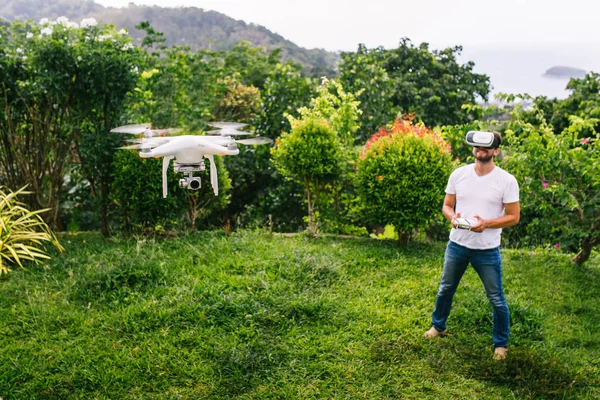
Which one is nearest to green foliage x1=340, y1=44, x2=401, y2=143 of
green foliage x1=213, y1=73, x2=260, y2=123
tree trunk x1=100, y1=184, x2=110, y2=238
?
green foliage x1=213, y1=73, x2=260, y2=123

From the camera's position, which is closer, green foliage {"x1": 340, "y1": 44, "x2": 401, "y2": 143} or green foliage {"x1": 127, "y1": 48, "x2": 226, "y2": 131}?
green foliage {"x1": 127, "y1": 48, "x2": 226, "y2": 131}

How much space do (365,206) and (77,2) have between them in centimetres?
4477

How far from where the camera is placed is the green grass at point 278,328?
3418 millimetres

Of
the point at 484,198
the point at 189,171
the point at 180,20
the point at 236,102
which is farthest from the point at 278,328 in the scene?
the point at 180,20

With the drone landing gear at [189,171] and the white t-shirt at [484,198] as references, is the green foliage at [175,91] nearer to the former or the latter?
the white t-shirt at [484,198]

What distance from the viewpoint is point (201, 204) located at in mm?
6684

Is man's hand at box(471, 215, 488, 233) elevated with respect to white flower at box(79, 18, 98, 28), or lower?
lower

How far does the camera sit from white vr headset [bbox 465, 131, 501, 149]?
3.37 metres

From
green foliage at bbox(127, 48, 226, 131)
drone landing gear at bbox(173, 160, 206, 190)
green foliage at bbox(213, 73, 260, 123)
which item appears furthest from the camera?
green foliage at bbox(213, 73, 260, 123)

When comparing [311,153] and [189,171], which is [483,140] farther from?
[311,153]

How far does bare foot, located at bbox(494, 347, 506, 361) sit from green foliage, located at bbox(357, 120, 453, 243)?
86.2 inches

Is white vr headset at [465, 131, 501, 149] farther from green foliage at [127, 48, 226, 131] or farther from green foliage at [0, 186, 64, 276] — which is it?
green foliage at [127, 48, 226, 131]

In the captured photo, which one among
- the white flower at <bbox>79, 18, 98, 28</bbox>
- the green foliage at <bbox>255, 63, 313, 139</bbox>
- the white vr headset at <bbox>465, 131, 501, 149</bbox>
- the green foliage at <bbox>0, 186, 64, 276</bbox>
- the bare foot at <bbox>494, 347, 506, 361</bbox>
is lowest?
the bare foot at <bbox>494, 347, 506, 361</bbox>

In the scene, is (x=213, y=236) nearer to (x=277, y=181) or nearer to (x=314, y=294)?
(x=314, y=294)
